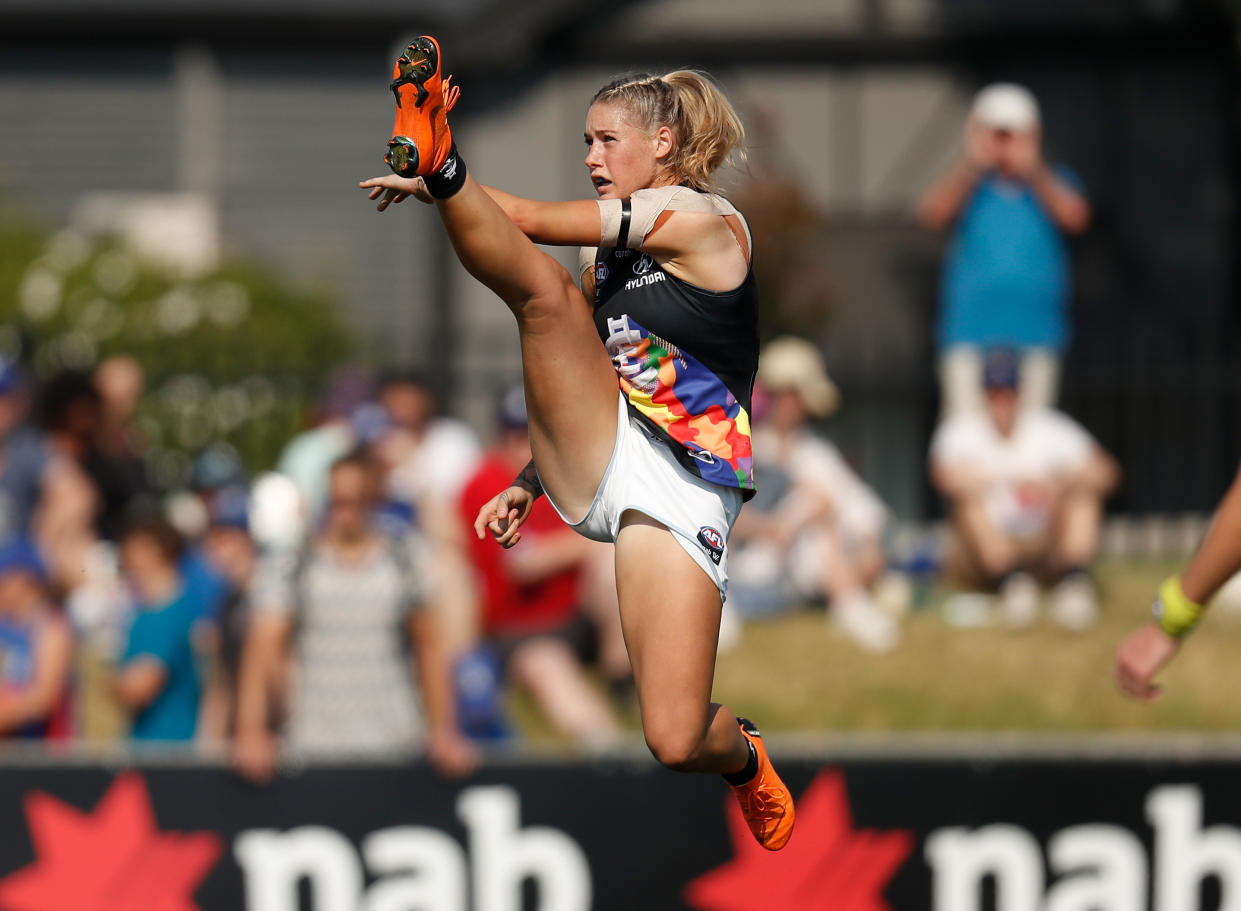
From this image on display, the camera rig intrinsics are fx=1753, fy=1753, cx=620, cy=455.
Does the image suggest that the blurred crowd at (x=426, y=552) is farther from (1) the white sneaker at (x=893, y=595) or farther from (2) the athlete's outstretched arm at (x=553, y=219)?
(2) the athlete's outstretched arm at (x=553, y=219)

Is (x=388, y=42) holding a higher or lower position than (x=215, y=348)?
higher

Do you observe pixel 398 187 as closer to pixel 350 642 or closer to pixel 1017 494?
pixel 350 642

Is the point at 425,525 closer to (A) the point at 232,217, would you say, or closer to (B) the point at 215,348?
(B) the point at 215,348

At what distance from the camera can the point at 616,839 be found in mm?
5836

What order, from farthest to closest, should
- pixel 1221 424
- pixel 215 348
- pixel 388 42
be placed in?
pixel 388 42 → pixel 1221 424 → pixel 215 348

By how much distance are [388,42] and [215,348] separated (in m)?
5.52

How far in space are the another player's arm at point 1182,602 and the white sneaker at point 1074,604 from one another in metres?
3.88

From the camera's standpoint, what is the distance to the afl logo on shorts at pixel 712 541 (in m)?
3.42

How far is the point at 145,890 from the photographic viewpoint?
19.0 feet

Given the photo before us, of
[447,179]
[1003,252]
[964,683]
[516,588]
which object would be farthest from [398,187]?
[1003,252]

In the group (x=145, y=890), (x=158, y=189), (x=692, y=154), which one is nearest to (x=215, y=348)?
(x=145, y=890)

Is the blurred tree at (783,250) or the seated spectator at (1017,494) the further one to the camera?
the blurred tree at (783,250)

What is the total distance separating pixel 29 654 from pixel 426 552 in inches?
59.1

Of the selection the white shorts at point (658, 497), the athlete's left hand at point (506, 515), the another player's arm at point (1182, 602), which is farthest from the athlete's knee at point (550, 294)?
the another player's arm at point (1182, 602)
